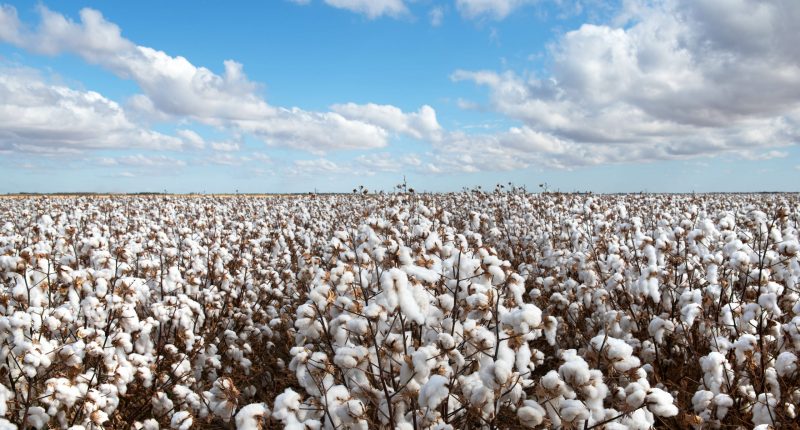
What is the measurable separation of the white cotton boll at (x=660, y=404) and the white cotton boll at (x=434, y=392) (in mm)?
1205

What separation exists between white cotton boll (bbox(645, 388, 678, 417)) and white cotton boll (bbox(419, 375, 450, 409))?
47.4 inches

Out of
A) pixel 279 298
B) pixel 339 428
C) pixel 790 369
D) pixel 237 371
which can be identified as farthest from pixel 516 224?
pixel 339 428

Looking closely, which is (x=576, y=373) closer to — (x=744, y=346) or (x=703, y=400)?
(x=703, y=400)

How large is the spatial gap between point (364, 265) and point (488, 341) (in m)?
2.18

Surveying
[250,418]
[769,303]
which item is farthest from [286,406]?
[769,303]

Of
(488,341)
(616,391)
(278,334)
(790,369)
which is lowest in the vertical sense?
(278,334)

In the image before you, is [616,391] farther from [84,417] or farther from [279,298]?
[279,298]

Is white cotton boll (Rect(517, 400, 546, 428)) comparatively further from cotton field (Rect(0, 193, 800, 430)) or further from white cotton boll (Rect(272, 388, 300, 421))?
white cotton boll (Rect(272, 388, 300, 421))

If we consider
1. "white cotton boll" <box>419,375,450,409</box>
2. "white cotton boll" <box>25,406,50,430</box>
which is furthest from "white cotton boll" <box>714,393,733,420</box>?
"white cotton boll" <box>25,406,50,430</box>

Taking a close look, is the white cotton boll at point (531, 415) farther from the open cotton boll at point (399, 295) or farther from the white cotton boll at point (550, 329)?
the white cotton boll at point (550, 329)

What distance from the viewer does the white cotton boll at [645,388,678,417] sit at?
282 cm

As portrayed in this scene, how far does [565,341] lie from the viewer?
6984mm

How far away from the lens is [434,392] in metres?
2.80

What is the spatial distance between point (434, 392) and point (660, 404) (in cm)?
131
